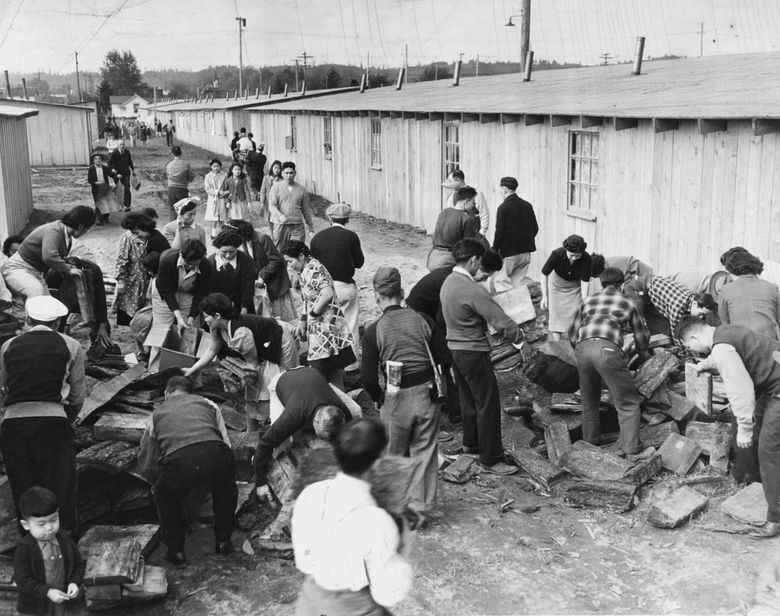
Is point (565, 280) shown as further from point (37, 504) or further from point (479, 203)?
point (37, 504)

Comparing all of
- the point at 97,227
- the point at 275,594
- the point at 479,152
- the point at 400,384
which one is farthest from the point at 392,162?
the point at 275,594

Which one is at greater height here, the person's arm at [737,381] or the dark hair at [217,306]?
the dark hair at [217,306]

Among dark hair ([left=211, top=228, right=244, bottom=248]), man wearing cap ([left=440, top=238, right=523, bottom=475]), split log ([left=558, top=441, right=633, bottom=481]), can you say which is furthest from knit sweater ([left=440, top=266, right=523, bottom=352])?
dark hair ([left=211, top=228, right=244, bottom=248])

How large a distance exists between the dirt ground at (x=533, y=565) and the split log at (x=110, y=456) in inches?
29.7

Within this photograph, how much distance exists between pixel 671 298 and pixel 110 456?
5.57 meters

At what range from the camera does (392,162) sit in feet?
69.2

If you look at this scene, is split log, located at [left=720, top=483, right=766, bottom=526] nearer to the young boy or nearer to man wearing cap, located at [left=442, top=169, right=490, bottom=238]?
the young boy

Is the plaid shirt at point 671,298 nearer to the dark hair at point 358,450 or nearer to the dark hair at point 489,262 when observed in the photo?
the dark hair at point 489,262

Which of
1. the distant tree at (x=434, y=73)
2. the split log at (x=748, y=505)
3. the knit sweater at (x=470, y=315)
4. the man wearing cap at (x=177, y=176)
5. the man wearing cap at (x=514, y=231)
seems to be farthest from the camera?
the distant tree at (x=434, y=73)

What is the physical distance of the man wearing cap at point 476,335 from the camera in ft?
23.6

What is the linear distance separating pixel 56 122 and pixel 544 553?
34.7 m

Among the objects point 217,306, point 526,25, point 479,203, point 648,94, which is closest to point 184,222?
point 217,306

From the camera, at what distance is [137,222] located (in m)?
9.80

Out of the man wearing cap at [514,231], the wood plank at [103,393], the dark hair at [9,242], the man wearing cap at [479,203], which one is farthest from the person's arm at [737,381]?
the dark hair at [9,242]
